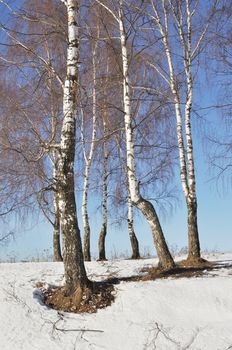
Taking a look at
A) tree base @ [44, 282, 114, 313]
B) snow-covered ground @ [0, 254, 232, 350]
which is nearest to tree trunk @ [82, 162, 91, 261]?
snow-covered ground @ [0, 254, 232, 350]

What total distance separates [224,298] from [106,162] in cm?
896

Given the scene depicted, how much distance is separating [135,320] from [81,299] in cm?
107

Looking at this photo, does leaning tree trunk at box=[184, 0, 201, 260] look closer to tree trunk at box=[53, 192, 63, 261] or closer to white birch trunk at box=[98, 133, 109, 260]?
white birch trunk at box=[98, 133, 109, 260]

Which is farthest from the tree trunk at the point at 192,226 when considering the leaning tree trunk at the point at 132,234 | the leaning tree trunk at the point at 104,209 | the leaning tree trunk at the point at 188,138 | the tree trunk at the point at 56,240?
the tree trunk at the point at 56,240

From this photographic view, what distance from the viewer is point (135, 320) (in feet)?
18.9

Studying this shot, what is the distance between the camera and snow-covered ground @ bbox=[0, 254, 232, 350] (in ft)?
16.9

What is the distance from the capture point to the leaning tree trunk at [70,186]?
6.77 metres

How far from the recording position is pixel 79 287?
21.8 feet

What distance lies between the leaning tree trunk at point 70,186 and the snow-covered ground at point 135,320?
0.65 m

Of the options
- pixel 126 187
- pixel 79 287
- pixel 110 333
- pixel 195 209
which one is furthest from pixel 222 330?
pixel 126 187

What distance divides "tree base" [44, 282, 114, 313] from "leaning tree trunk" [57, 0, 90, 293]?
0.12 meters

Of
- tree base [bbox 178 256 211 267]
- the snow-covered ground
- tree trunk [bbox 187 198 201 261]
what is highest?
tree trunk [bbox 187 198 201 261]

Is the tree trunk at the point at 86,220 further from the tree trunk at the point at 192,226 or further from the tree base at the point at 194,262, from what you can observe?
the tree base at the point at 194,262

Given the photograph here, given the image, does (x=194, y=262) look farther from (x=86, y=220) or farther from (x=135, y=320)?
(x=86, y=220)
